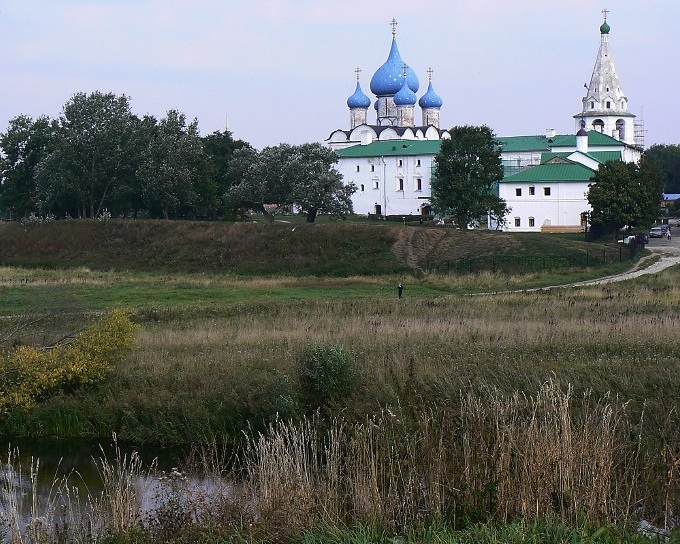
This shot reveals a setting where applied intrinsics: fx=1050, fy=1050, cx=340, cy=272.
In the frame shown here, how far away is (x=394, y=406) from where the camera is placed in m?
15.6

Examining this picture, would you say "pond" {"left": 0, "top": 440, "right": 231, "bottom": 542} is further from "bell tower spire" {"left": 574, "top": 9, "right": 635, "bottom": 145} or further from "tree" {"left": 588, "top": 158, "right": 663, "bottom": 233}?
"bell tower spire" {"left": 574, "top": 9, "right": 635, "bottom": 145}

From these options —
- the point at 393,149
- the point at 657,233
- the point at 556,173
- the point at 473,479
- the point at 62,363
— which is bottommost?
the point at 473,479

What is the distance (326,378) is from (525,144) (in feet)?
213

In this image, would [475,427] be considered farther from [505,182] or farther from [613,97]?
[613,97]

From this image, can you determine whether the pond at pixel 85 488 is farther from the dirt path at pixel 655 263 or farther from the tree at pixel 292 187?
the tree at pixel 292 187

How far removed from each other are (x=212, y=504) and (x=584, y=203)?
54.3 metres

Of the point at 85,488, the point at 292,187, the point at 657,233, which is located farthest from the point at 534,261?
the point at 85,488

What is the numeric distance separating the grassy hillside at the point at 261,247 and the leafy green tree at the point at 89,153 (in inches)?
140

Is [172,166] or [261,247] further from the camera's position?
[172,166]

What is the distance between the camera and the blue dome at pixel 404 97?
286 feet

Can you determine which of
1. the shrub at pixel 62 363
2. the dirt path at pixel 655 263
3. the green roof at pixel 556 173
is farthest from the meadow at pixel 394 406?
the green roof at pixel 556 173

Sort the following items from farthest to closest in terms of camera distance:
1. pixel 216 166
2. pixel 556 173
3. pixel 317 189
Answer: pixel 216 166, pixel 556 173, pixel 317 189

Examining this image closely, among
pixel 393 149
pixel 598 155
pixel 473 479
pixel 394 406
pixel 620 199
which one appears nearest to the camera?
pixel 473 479

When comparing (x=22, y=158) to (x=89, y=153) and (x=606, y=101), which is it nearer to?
(x=89, y=153)
